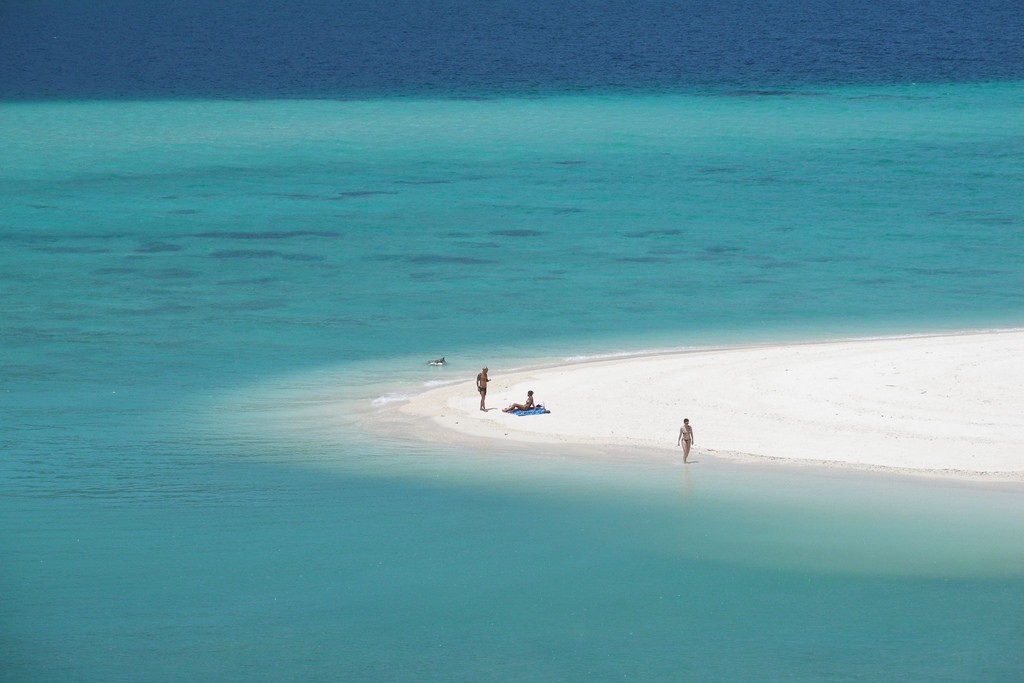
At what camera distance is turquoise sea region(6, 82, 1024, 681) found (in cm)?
1819

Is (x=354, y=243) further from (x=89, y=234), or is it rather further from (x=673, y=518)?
(x=673, y=518)

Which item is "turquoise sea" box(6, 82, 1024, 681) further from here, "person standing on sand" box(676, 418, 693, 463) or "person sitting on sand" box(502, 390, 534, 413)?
"person sitting on sand" box(502, 390, 534, 413)

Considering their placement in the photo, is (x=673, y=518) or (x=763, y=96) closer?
(x=673, y=518)

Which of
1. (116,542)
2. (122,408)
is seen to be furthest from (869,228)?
(116,542)

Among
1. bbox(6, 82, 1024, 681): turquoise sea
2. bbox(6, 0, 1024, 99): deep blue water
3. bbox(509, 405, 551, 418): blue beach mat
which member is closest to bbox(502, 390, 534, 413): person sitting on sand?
bbox(509, 405, 551, 418): blue beach mat

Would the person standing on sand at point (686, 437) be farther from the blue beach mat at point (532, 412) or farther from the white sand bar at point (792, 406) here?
the blue beach mat at point (532, 412)

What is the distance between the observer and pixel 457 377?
32.7 metres

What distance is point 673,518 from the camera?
2220cm

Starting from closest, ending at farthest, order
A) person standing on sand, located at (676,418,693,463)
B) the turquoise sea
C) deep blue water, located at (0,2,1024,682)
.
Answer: the turquoise sea → deep blue water, located at (0,2,1024,682) → person standing on sand, located at (676,418,693,463)

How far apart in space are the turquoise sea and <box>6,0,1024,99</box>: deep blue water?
57.2 metres

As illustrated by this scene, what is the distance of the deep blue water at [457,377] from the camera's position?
18.3 metres

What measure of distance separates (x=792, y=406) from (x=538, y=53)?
13876cm

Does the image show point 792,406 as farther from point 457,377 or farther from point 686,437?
point 457,377

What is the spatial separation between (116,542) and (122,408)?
900cm
